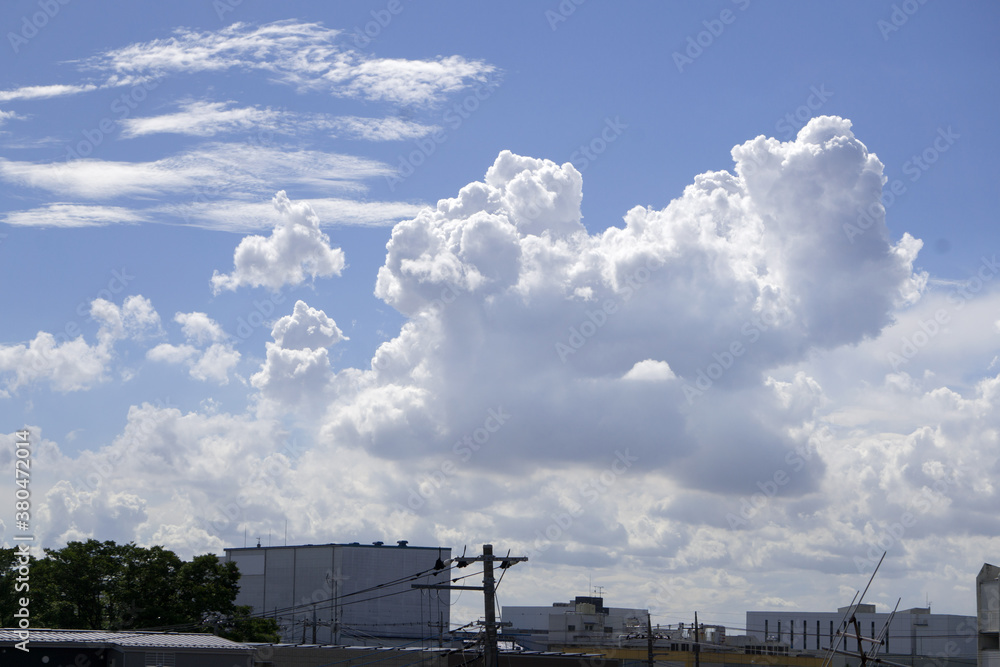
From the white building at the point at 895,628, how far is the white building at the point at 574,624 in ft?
62.1

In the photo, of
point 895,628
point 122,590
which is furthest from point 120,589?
point 895,628

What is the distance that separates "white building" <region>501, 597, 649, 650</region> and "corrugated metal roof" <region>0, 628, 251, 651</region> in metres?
65.0

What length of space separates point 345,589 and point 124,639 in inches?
3550

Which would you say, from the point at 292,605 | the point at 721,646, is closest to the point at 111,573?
the point at 292,605

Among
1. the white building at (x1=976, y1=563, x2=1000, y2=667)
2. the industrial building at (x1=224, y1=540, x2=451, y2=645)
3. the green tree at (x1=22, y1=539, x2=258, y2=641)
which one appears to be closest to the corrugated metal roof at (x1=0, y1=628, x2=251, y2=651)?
the green tree at (x1=22, y1=539, x2=258, y2=641)

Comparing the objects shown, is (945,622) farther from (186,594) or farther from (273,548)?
(186,594)

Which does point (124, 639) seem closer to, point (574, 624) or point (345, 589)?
point (345, 589)

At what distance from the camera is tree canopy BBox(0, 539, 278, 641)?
7950 cm

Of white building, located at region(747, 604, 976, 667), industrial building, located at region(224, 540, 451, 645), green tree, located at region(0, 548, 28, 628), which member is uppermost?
green tree, located at region(0, 548, 28, 628)

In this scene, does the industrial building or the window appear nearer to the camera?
the window

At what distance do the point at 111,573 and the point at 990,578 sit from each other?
60.8m

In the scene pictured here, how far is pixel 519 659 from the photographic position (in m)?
65.5

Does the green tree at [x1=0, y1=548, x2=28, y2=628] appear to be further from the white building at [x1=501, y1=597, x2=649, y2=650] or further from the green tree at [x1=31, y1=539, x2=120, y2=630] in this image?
the white building at [x1=501, y1=597, x2=649, y2=650]

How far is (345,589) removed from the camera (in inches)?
5261
